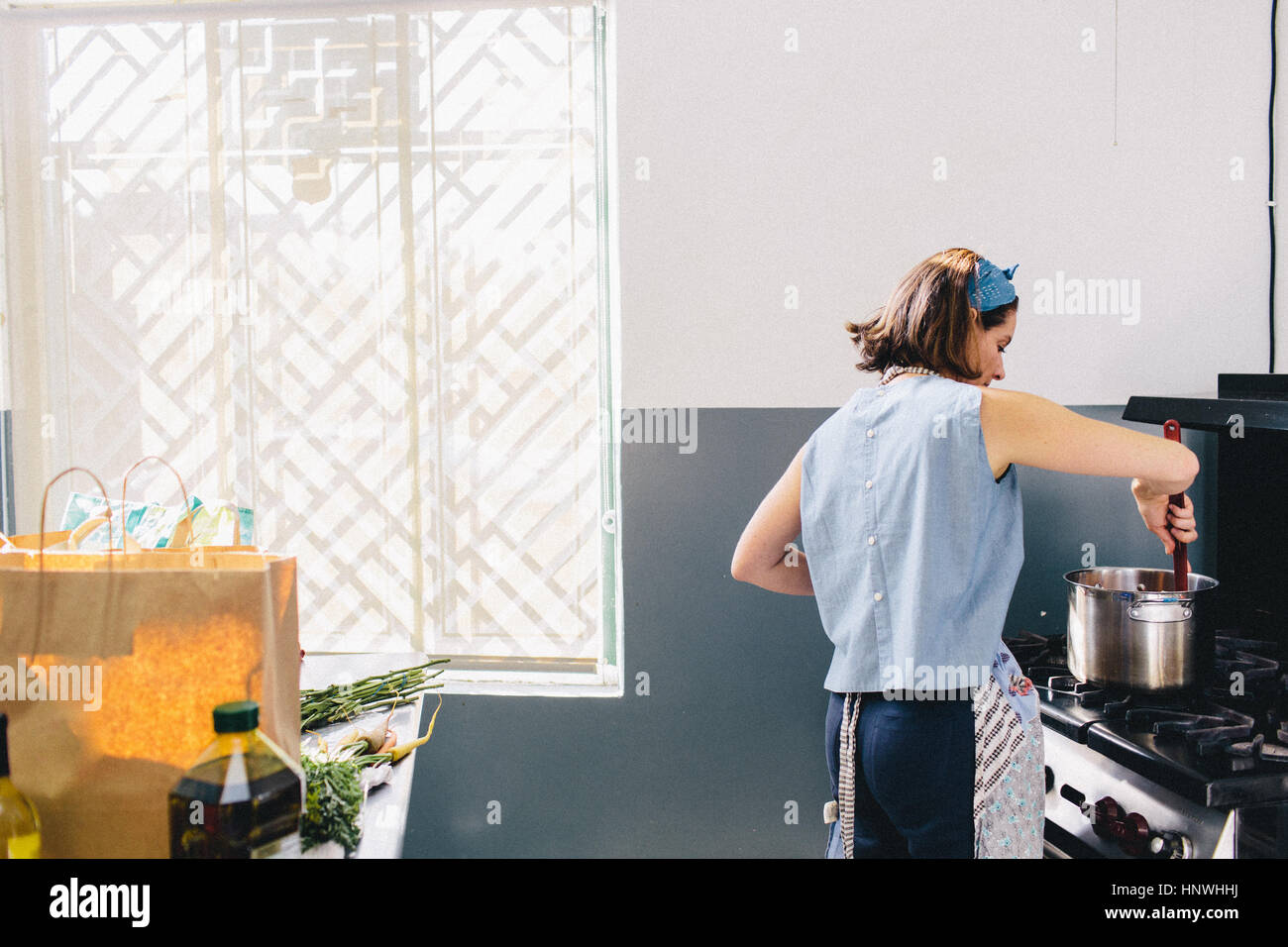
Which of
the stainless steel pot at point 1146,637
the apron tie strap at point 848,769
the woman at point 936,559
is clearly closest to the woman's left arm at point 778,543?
the woman at point 936,559

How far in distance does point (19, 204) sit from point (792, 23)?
1688mm

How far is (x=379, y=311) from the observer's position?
1818 millimetres

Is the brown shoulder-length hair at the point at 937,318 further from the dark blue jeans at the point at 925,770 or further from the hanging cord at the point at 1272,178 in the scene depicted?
the hanging cord at the point at 1272,178

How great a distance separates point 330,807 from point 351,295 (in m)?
1.20

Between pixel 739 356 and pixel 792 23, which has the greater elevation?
pixel 792 23

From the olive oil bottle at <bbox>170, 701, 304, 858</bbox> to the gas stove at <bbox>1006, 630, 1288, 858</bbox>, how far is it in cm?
101

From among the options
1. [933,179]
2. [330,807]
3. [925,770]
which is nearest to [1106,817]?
[925,770]

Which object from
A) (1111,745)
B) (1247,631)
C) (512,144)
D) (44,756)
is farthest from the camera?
(512,144)

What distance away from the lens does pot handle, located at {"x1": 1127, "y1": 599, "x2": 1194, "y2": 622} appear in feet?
3.95

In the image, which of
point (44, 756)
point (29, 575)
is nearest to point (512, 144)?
point (29, 575)

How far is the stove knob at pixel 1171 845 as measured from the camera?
1.05 m

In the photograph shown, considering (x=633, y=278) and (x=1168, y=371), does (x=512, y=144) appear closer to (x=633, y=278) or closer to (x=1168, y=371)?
(x=633, y=278)

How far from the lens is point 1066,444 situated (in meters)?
0.99

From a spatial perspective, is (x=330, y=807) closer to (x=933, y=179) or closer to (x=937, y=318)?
(x=937, y=318)
